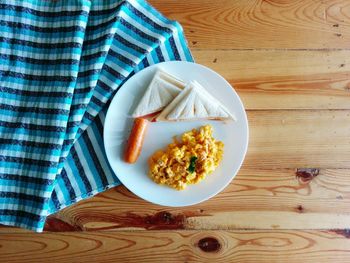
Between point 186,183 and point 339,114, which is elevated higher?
point 339,114

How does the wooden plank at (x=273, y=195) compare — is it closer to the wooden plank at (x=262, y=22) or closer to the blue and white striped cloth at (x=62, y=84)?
the blue and white striped cloth at (x=62, y=84)

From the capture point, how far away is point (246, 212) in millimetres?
1167

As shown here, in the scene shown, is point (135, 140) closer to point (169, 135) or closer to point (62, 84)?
point (169, 135)

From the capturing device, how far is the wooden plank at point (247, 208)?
1150 millimetres

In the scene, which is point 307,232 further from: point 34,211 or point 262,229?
point 34,211

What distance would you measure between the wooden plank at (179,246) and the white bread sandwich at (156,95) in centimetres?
35

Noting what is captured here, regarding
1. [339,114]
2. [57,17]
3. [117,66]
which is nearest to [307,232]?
[339,114]

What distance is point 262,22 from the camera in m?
1.21

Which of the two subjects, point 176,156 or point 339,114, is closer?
point 176,156

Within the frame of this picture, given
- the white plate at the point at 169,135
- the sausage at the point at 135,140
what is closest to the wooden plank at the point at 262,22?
the white plate at the point at 169,135

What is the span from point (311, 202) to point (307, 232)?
86 millimetres

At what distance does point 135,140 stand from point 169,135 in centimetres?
10

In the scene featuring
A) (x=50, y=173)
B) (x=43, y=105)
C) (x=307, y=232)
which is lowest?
(x=307, y=232)

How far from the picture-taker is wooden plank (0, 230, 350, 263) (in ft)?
3.74
